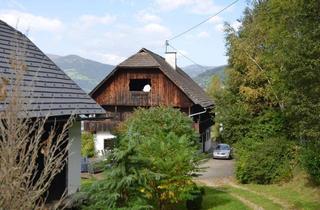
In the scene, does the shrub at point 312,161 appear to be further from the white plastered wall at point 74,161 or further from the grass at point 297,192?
the white plastered wall at point 74,161

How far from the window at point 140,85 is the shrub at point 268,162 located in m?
14.8

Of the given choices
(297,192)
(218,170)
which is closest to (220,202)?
(297,192)

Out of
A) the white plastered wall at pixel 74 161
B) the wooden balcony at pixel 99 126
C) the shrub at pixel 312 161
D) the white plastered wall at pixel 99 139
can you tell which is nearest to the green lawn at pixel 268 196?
the shrub at pixel 312 161

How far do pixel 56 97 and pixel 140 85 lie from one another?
2751 cm

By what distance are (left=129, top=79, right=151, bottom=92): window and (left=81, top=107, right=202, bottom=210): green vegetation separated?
1633 cm

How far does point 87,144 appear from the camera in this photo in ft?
126

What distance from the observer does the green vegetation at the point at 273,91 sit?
14.6m

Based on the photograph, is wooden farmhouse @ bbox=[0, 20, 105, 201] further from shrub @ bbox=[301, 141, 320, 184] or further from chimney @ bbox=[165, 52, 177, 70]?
chimney @ bbox=[165, 52, 177, 70]

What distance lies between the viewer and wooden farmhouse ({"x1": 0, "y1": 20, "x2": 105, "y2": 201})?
10266 millimetres

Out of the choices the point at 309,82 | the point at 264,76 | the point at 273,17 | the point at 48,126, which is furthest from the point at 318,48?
the point at 264,76

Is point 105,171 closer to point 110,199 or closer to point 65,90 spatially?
point 110,199

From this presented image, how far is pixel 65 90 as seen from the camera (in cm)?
1166

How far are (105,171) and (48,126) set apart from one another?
1859mm

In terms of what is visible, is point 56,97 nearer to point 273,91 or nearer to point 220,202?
point 220,202
